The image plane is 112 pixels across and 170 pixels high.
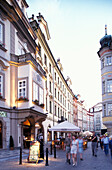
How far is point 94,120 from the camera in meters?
114

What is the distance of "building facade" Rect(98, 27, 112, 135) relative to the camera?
2984 centimetres

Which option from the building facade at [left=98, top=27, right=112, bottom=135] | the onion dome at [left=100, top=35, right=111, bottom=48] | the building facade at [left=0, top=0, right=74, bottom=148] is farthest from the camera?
the onion dome at [left=100, top=35, right=111, bottom=48]

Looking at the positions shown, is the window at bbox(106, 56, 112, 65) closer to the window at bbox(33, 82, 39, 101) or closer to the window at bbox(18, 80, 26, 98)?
the window at bbox(33, 82, 39, 101)

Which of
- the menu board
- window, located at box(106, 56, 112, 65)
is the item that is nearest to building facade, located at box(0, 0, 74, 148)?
the menu board

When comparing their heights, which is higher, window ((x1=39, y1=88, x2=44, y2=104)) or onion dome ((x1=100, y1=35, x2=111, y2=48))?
onion dome ((x1=100, y1=35, x2=111, y2=48))

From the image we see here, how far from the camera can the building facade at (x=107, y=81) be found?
29.8 meters

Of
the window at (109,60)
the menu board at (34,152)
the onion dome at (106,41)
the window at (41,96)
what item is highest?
the onion dome at (106,41)

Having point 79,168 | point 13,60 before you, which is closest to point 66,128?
point 13,60

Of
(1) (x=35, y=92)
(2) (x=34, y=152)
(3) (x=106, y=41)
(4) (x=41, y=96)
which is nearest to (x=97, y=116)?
(3) (x=106, y=41)

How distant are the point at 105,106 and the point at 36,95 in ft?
43.6

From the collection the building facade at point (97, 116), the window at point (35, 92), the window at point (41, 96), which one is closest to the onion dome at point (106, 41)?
the window at point (41, 96)

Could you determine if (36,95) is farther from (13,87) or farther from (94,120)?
(94,120)

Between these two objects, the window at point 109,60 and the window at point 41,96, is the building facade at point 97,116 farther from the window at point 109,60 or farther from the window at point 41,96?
the window at point 41,96

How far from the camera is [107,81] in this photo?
1190 inches
